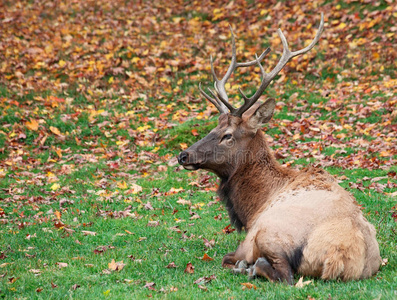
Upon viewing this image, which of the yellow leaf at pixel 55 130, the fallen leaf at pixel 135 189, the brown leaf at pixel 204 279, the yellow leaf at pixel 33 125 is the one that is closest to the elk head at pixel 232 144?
the brown leaf at pixel 204 279

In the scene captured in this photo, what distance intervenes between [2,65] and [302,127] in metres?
9.78

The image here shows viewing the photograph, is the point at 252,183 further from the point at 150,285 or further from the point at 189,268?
the point at 150,285

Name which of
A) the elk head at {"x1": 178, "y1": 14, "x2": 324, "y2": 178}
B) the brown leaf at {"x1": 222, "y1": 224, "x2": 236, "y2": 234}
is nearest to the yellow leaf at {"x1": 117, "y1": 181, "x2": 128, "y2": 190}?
the brown leaf at {"x1": 222, "y1": 224, "x2": 236, "y2": 234}

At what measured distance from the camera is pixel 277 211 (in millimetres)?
5707

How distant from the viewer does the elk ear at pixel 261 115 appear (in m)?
6.82

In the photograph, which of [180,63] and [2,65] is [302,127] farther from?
[2,65]

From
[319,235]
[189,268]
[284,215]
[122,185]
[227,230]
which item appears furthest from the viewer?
[122,185]

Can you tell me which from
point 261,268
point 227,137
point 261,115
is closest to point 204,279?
point 261,268

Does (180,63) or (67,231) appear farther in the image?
(180,63)

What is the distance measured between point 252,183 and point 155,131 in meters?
6.94

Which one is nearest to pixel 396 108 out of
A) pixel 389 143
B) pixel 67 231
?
pixel 389 143

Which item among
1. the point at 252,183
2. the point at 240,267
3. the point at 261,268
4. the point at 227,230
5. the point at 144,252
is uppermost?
the point at 252,183

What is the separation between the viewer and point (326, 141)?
38.5 ft

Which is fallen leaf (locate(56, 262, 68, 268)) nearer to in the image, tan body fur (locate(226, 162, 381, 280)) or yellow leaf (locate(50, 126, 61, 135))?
tan body fur (locate(226, 162, 381, 280))
